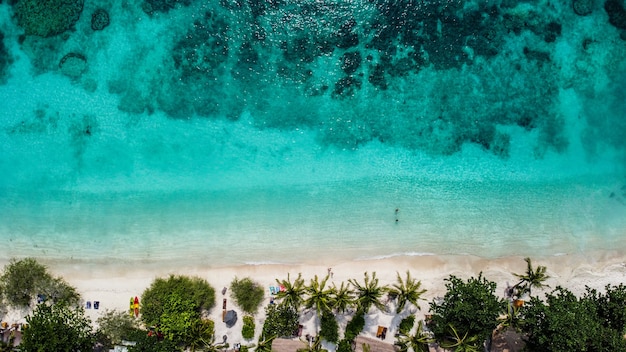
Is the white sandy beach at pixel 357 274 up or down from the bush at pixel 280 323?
up

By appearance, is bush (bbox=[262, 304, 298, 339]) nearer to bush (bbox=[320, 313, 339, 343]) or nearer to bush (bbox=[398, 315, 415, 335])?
bush (bbox=[320, 313, 339, 343])

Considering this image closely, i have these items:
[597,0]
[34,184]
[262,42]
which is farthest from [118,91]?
[597,0]

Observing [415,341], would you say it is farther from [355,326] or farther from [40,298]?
[40,298]

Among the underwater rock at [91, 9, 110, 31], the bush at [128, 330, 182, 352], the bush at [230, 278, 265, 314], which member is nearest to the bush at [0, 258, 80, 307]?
the bush at [128, 330, 182, 352]

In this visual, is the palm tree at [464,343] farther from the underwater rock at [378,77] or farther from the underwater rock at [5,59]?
the underwater rock at [5,59]

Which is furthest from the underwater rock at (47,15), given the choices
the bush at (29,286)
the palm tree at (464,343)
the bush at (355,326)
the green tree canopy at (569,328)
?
the green tree canopy at (569,328)

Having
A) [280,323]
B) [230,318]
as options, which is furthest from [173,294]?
[280,323]
